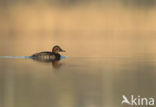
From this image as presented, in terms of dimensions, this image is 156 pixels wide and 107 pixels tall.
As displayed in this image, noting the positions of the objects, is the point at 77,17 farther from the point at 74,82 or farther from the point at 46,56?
the point at 74,82

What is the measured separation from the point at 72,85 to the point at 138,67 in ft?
10.7

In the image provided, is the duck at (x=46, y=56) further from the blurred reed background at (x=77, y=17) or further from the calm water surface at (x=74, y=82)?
the blurred reed background at (x=77, y=17)

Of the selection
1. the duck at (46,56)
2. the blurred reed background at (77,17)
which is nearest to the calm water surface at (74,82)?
the duck at (46,56)

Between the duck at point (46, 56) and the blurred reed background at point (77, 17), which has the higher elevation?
the blurred reed background at point (77, 17)

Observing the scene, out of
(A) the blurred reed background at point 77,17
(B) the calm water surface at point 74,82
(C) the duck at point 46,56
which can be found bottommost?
(B) the calm water surface at point 74,82

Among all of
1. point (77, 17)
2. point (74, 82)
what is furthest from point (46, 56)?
point (77, 17)

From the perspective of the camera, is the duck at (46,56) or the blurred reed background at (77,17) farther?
the blurred reed background at (77,17)

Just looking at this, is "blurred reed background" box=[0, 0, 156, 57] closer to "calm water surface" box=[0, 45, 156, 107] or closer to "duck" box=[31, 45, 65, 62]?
"duck" box=[31, 45, 65, 62]

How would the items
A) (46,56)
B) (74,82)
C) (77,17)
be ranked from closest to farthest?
(74,82) < (46,56) < (77,17)

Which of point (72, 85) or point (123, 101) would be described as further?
point (72, 85)

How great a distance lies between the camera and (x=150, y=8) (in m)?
52.0

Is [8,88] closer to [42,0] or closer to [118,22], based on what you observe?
[118,22]

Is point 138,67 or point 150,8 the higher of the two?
point 150,8

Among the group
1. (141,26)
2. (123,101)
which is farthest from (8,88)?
(141,26)
